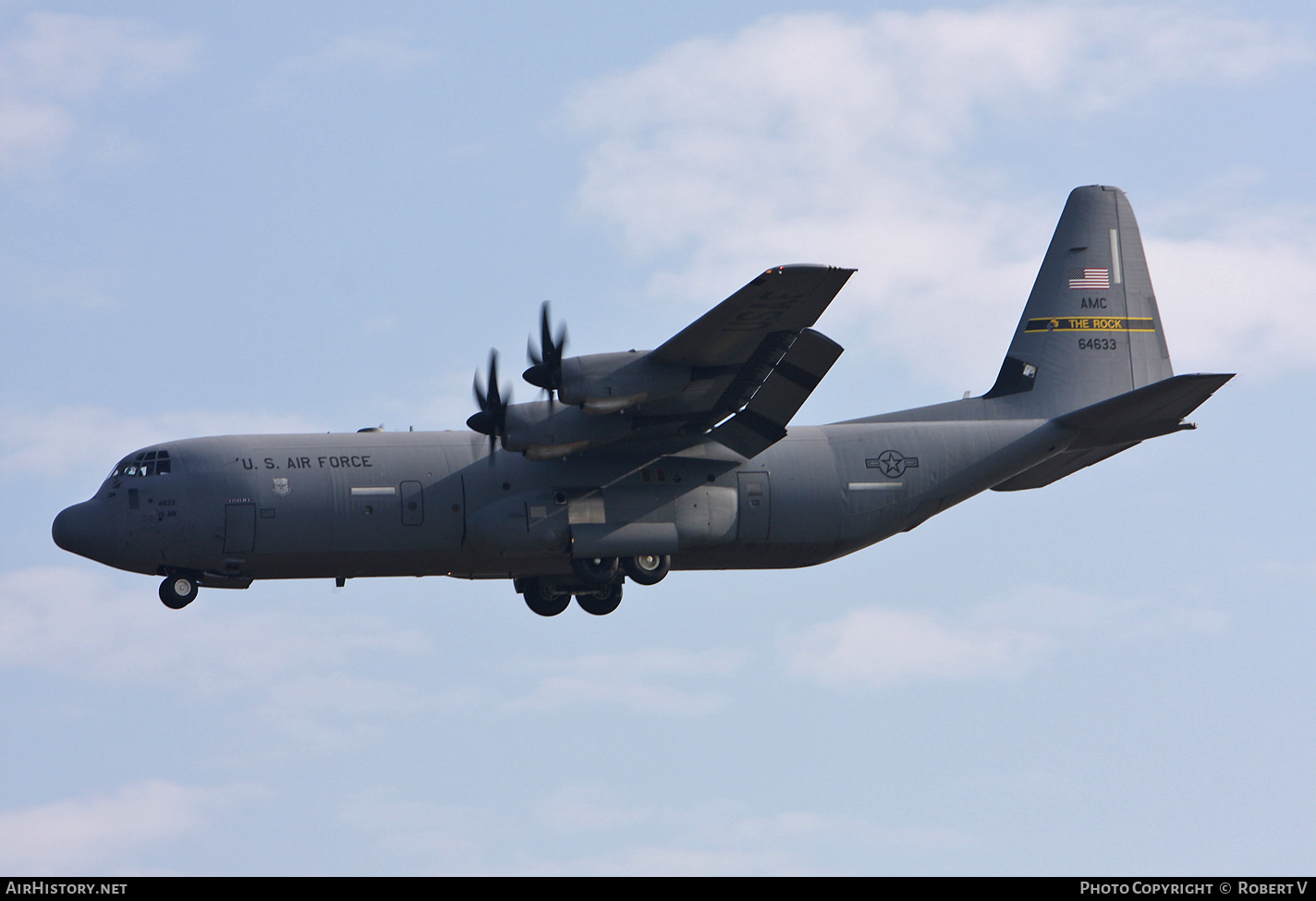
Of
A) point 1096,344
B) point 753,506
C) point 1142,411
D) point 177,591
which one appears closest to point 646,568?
point 753,506

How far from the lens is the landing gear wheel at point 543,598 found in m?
28.9

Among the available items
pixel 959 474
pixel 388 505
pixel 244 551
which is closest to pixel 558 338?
pixel 388 505

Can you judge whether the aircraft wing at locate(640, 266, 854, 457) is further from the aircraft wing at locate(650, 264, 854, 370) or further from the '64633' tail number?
the '64633' tail number

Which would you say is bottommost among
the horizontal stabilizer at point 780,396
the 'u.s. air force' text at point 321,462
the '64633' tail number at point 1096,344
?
the 'u.s. air force' text at point 321,462

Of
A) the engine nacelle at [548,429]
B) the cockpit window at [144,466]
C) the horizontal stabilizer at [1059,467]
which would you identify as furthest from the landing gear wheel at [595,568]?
the horizontal stabilizer at [1059,467]

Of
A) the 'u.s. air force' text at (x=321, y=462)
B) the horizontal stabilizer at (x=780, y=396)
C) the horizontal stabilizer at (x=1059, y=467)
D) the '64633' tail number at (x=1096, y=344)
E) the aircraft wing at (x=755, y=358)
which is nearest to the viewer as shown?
the aircraft wing at (x=755, y=358)

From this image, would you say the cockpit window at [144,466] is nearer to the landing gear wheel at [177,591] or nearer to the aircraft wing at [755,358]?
the landing gear wheel at [177,591]

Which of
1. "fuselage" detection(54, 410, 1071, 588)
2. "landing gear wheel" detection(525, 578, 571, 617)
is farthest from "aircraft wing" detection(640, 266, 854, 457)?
"landing gear wheel" detection(525, 578, 571, 617)

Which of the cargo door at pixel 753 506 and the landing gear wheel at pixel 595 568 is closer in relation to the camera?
the landing gear wheel at pixel 595 568

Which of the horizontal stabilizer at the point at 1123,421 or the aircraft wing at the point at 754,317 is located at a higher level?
the aircraft wing at the point at 754,317

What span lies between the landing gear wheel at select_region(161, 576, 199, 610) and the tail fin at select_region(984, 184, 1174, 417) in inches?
573

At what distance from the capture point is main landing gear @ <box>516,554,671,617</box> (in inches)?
1056
